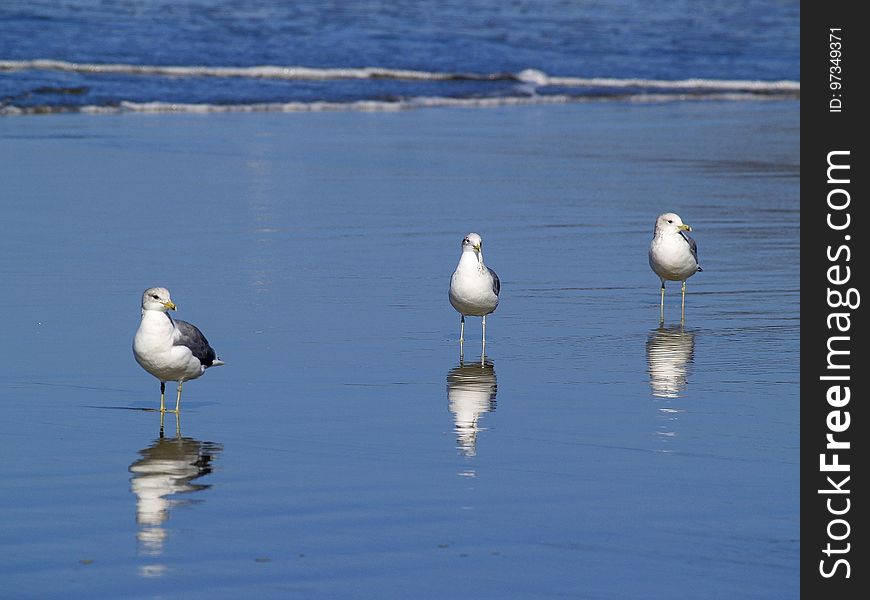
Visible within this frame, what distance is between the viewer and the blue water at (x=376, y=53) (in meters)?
29.0

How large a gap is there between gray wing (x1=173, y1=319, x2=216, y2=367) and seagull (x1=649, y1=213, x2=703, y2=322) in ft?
13.4

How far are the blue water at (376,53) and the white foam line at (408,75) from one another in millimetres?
58

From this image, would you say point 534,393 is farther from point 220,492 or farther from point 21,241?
point 21,241

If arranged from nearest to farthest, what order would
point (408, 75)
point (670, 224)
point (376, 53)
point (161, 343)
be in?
1. point (161, 343)
2. point (670, 224)
3. point (408, 75)
4. point (376, 53)

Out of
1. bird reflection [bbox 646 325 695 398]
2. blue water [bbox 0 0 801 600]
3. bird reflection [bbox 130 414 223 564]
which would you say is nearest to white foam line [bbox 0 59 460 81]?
blue water [bbox 0 0 801 600]

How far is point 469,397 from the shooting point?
8523 mm

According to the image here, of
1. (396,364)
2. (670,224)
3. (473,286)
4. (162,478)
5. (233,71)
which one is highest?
(233,71)

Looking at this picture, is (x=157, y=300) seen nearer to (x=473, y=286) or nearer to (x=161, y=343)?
(x=161, y=343)

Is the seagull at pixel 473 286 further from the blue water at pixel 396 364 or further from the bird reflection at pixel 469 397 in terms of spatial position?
the bird reflection at pixel 469 397

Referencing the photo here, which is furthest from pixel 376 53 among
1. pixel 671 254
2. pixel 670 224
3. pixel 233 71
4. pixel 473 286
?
pixel 473 286

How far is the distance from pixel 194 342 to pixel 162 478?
51.4 inches

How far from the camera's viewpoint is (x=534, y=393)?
8.55 m

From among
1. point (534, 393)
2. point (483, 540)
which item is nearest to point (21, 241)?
point (534, 393)

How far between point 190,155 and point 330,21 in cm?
2246
